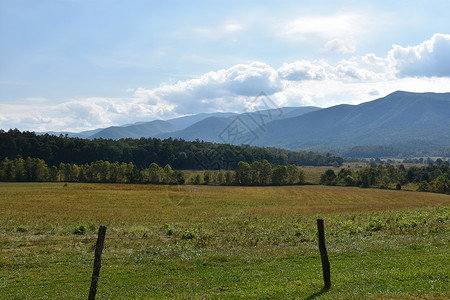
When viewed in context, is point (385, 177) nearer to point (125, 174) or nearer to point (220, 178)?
point (220, 178)

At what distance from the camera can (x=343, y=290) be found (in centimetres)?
1108

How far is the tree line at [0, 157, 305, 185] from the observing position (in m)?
119

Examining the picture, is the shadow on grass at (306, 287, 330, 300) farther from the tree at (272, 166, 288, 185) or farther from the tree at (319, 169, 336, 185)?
the tree at (319, 169, 336, 185)

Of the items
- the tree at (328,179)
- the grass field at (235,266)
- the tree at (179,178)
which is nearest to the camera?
the grass field at (235,266)

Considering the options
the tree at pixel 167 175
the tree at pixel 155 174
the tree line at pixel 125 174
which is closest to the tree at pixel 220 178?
the tree line at pixel 125 174

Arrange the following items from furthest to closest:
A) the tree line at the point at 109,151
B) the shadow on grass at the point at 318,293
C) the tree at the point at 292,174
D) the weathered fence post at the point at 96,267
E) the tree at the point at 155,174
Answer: the tree line at the point at 109,151
the tree at the point at 292,174
the tree at the point at 155,174
the shadow on grass at the point at 318,293
the weathered fence post at the point at 96,267

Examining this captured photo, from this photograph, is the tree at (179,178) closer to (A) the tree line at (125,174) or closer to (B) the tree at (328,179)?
(A) the tree line at (125,174)

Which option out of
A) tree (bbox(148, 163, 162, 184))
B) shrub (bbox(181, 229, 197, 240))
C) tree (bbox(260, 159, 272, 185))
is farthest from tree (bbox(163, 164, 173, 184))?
shrub (bbox(181, 229, 197, 240))

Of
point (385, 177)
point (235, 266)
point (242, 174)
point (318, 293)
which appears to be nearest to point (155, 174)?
point (242, 174)

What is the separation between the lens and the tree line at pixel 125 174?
11862cm

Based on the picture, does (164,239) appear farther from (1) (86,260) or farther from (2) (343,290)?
(2) (343,290)

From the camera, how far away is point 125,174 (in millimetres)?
125812

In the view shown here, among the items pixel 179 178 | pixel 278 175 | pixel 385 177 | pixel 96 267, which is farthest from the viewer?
pixel 278 175

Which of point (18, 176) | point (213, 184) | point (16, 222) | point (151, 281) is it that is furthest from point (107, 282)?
point (18, 176)
